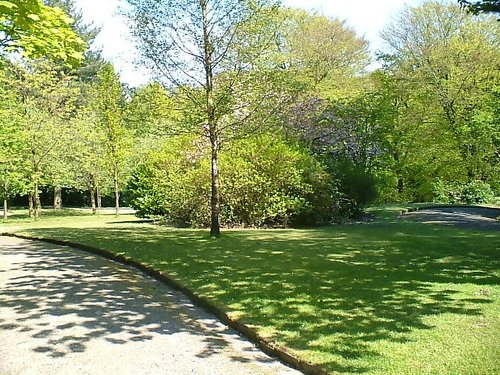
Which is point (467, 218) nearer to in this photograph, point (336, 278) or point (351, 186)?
point (351, 186)

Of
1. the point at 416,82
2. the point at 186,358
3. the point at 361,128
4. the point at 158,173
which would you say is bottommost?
the point at 186,358

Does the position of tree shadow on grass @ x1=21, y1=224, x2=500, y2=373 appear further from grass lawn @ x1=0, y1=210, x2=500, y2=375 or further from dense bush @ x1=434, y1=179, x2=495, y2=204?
dense bush @ x1=434, y1=179, x2=495, y2=204

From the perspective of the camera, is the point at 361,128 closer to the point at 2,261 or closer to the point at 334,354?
the point at 2,261

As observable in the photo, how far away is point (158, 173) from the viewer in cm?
1778

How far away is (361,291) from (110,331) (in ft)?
9.58

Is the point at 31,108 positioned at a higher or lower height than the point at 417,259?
higher

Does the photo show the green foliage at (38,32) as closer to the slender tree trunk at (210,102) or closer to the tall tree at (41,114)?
the slender tree trunk at (210,102)

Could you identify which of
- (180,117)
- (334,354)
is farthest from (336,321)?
(180,117)

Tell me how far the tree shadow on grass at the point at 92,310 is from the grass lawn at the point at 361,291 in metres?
0.42

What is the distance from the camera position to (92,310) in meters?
5.86

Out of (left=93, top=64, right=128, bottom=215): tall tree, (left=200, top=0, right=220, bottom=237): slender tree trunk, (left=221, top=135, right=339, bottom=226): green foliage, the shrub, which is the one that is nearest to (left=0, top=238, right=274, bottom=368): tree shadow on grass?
(left=200, top=0, right=220, bottom=237): slender tree trunk

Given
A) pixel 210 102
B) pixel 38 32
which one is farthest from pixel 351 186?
pixel 38 32

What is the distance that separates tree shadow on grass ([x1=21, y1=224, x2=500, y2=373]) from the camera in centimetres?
454

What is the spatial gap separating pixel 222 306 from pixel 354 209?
13.6 meters
